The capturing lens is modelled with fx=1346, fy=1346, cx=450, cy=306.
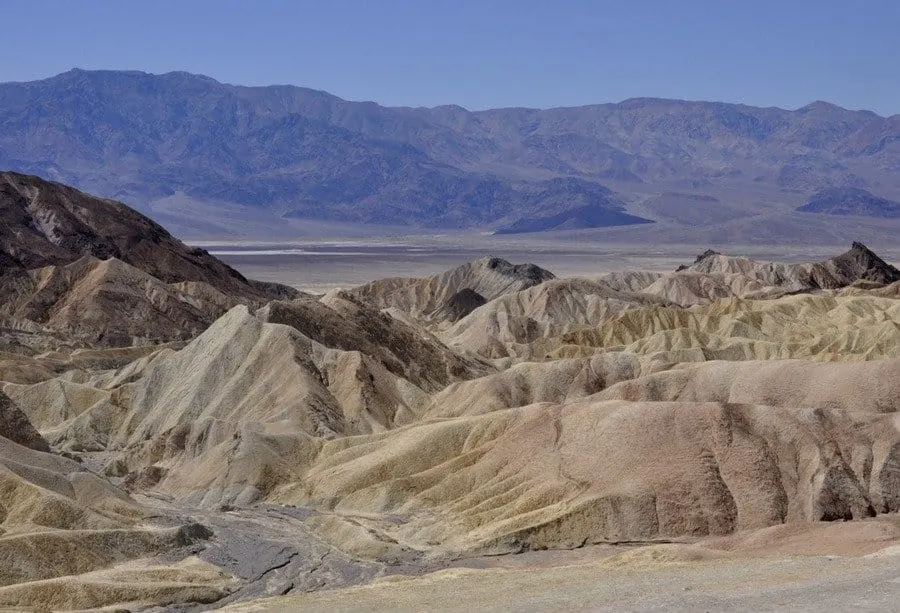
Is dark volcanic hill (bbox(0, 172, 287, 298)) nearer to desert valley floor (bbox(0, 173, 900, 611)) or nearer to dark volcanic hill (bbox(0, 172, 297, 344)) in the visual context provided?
dark volcanic hill (bbox(0, 172, 297, 344))

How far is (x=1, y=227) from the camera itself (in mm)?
149250

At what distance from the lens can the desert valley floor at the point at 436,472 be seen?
48781 mm

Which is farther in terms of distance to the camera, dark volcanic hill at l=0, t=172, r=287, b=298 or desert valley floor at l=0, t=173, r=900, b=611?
dark volcanic hill at l=0, t=172, r=287, b=298

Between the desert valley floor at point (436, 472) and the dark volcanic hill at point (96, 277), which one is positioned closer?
the desert valley floor at point (436, 472)

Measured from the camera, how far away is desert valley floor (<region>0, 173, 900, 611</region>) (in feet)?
160

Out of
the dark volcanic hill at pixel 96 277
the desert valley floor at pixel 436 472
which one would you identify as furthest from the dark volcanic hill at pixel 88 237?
the desert valley floor at pixel 436 472

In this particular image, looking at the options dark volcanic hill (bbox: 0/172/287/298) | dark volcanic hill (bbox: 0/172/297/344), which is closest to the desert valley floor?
dark volcanic hill (bbox: 0/172/297/344)

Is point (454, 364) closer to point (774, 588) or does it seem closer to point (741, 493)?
point (741, 493)

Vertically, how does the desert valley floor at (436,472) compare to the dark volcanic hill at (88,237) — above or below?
below

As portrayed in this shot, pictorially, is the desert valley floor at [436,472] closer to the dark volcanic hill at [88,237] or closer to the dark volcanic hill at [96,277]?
the dark volcanic hill at [96,277]

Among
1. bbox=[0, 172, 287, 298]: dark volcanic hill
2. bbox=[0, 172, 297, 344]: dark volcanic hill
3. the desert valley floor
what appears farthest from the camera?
bbox=[0, 172, 287, 298]: dark volcanic hill

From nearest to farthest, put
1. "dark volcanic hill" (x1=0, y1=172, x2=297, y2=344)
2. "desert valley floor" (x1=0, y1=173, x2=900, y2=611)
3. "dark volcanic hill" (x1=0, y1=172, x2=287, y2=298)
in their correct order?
"desert valley floor" (x1=0, y1=173, x2=900, y2=611)
"dark volcanic hill" (x1=0, y1=172, x2=297, y2=344)
"dark volcanic hill" (x1=0, y1=172, x2=287, y2=298)

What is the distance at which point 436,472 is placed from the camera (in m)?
66.9

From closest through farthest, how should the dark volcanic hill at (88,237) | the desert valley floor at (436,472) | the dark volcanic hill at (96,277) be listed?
the desert valley floor at (436,472)
the dark volcanic hill at (96,277)
the dark volcanic hill at (88,237)
